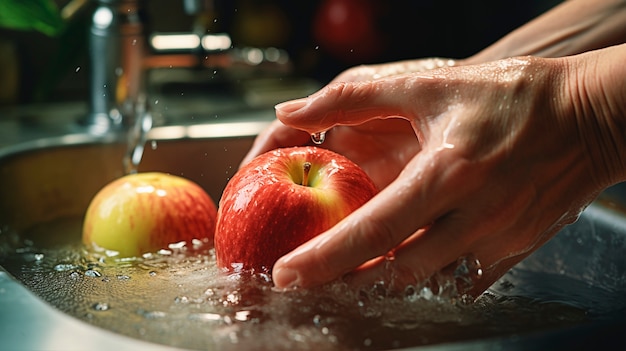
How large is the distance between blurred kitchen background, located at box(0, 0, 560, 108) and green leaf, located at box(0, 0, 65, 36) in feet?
0.66

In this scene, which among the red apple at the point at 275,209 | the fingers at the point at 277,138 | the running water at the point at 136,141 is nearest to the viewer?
the red apple at the point at 275,209

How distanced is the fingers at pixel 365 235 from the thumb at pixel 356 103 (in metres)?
0.07

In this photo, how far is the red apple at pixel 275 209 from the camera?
0.70 metres

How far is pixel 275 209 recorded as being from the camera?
0.70 metres

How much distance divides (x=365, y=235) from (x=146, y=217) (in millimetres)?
A: 312

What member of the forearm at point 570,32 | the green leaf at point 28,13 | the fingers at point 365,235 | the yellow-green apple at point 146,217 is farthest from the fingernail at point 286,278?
the green leaf at point 28,13

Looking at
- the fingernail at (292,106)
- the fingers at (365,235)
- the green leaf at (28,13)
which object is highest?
the fingernail at (292,106)

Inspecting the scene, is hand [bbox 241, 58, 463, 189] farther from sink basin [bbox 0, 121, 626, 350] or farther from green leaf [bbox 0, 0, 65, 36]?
green leaf [bbox 0, 0, 65, 36]

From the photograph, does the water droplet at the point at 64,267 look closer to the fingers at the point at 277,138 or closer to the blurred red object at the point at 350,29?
the fingers at the point at 277,138

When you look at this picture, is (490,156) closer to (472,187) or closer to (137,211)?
Answer: (472,187)

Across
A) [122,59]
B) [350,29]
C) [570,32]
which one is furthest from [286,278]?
[350,29]

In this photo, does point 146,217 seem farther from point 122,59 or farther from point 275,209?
point 122,59

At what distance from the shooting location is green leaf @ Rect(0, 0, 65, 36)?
133cm

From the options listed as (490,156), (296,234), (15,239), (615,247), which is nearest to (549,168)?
(490,156)
